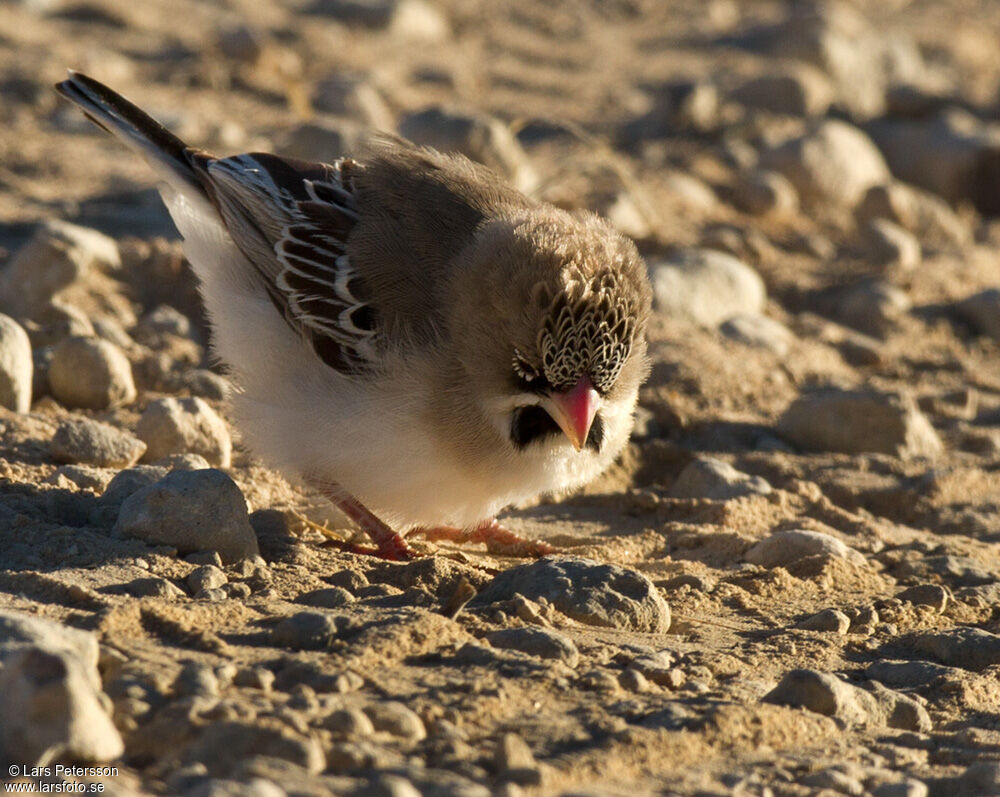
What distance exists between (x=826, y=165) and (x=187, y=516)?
8260mm

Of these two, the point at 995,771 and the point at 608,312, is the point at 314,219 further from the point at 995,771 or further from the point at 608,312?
the point at 995,771

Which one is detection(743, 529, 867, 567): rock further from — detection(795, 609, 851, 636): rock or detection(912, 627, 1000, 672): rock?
detection(912, 627, 1000, 672): rock

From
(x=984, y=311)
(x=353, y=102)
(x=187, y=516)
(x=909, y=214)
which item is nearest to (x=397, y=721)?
(x=187, y=516)

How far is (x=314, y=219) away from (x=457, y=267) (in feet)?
3.06

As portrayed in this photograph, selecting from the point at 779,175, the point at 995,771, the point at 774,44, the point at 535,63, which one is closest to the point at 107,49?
the point at 535,63

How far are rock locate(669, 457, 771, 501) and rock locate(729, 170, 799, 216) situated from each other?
485cm

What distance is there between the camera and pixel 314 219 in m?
6.22

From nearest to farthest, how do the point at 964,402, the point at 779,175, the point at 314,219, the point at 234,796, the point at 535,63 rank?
the point at 234,796 → the point at 314,219 → the point at 964,402 → the point at 779,175 → the point at 535,63

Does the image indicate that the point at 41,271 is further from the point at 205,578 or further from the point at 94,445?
the point at 205,578

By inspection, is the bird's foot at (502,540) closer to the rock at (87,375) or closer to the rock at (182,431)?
the rock at (182,431)

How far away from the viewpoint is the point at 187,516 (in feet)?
16.9

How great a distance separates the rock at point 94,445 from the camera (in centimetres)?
592

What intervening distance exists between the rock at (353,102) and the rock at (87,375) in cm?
503

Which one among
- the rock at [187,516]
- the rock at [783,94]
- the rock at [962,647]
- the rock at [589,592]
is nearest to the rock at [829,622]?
the rock at [962,647]
